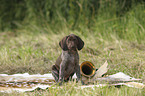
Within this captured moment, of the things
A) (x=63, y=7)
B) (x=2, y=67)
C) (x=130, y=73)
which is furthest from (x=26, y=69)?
(x=63, y=7)

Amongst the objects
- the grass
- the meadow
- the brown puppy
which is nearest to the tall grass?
the meadow

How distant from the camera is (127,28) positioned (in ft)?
20.8

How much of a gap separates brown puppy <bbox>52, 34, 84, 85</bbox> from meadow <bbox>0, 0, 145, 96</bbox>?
21 centimetres

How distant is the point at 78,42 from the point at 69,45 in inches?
7.4

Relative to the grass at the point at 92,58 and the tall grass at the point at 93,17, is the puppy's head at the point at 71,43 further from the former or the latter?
the tall grass at the point at 93,17

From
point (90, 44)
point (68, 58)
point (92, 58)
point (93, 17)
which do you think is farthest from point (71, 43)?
point (93, 17)

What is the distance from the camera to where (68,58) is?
3.20 meters

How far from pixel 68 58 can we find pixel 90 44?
2733 millimetres

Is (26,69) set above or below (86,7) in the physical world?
below

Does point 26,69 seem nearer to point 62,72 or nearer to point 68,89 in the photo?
point 62,72

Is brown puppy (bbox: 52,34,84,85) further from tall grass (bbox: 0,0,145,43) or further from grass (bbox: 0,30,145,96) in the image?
tall grass (bbox: 0,0,145,43)

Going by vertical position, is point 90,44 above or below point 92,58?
above

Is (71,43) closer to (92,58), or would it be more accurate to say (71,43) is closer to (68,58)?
(68,58)

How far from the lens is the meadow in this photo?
3.58 metres
